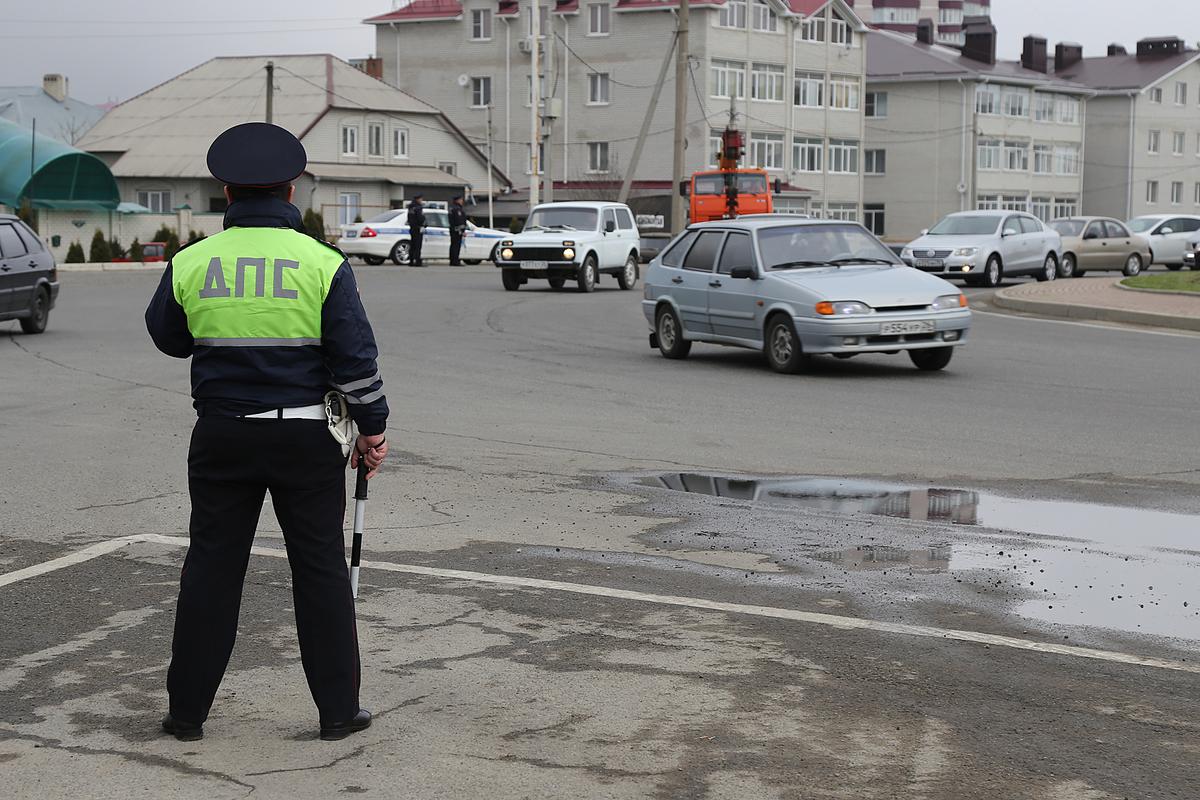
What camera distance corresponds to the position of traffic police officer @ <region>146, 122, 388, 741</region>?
4.70 metres

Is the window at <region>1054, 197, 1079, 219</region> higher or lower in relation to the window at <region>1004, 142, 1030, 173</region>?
lower

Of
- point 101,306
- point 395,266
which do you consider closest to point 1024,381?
point 101,306

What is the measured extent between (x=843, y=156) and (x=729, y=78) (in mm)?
10496

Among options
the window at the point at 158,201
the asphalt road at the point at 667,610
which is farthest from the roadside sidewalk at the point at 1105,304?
the window at the point at 158,201

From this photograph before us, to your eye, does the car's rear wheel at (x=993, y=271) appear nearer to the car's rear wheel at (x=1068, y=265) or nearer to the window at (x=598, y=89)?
the car's rear wheel at (x=1068, y=265)

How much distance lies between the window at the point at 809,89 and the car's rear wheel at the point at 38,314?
65.3 m

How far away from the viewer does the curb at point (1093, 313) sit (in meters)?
22.2

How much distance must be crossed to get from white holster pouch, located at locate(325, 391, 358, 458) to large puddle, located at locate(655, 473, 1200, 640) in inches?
116

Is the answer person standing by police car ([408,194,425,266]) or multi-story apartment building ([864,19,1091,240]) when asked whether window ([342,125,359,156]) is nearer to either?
person standing by police car ([408,194,425,266])

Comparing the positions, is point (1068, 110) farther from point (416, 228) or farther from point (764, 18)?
point (416, 228)

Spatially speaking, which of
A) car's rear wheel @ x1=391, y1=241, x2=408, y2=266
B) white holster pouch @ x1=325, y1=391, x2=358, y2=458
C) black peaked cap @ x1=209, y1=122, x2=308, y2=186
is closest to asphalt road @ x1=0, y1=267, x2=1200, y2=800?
white holster pouch @ x1=325, y1=391, x2=358, y2=458

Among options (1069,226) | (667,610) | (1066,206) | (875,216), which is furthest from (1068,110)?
(667,610)

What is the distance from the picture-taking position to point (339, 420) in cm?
479

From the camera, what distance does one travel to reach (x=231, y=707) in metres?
5.11
